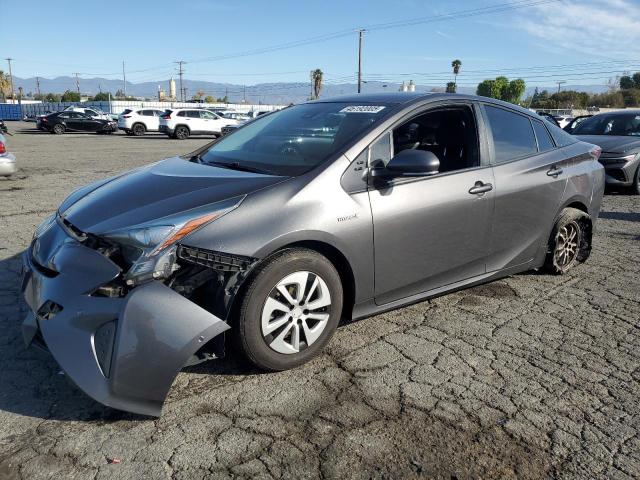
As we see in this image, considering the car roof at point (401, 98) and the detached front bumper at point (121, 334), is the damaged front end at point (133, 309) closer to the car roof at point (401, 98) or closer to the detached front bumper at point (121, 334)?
the detached front bumper at point (121, 334)

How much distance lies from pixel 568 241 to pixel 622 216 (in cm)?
361

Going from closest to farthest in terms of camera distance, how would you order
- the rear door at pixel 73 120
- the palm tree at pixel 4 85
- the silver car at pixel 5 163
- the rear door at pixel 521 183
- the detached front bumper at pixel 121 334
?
the detached front bumper at pixel 121 334
the rear door at pixel 521 183
the silver car at pixel 5 163
the rear door at pixel 73 120
the palm tree at pixel 4 85

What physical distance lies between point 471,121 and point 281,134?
4.65 feet

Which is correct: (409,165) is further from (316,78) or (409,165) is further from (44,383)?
(316,78)

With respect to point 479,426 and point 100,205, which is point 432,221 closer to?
point 479,426

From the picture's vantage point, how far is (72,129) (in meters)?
31.5

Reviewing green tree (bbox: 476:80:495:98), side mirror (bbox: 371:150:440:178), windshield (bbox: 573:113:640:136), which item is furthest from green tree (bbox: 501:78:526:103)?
side mirror (bbox: 371:150:440:178)

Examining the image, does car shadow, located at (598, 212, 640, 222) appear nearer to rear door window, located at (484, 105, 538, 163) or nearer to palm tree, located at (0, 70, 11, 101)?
rear door window, located at (484, 105, 538, 163)

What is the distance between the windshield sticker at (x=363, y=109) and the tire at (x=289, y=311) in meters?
1.18

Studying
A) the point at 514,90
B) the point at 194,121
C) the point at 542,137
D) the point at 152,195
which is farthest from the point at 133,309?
the point at 514,90

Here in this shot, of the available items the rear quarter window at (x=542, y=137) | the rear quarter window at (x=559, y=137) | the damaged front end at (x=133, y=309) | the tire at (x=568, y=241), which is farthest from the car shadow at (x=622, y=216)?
A: the damaged front end at (x=133, y=309)

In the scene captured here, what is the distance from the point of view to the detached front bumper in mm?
2373

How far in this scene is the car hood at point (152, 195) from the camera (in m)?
2.75

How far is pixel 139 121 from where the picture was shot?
100ft
